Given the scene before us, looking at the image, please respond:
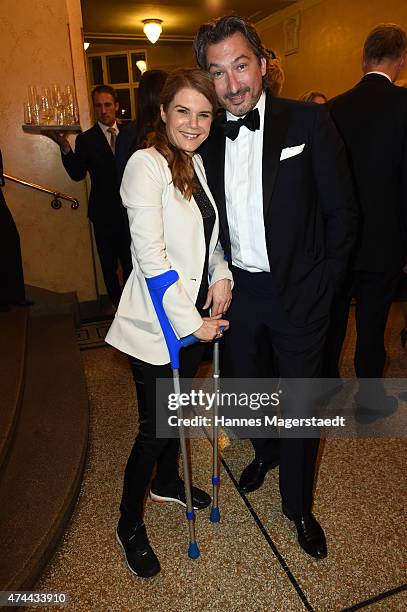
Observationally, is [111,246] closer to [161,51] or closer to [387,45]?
[387,45]

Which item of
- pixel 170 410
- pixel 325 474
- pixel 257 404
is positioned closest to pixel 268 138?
pixel 170 410

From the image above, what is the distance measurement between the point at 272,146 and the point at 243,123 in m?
0.14

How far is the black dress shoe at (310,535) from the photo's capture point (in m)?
1.75

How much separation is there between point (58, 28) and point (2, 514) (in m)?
3.91

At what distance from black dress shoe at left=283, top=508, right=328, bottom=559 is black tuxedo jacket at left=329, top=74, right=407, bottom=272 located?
4.43 ft

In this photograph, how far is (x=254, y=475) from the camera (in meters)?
2.17

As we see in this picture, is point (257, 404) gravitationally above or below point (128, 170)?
below

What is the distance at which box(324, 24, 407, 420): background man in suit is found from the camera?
89.7 inches

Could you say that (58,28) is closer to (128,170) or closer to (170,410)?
(128,170)

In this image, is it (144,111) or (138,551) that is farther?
(144,111)

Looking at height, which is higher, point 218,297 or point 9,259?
point 218,297

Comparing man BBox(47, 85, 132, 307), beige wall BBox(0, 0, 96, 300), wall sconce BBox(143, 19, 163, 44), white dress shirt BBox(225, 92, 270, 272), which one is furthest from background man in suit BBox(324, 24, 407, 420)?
wall sconce BBox(143, 19, 163, 44)

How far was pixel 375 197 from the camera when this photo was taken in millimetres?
2385

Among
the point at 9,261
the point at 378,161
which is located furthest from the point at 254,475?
the point at 9,261
